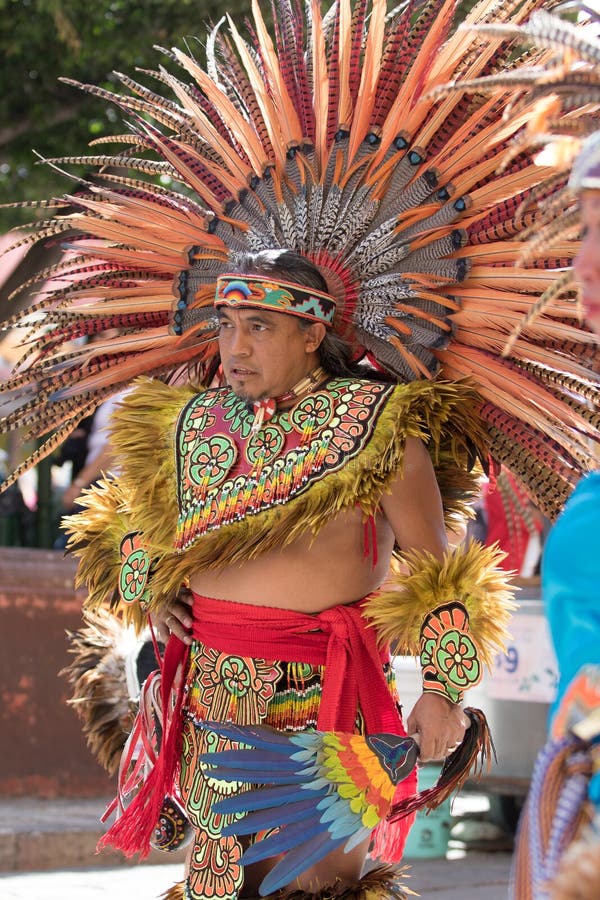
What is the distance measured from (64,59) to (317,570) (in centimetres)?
536

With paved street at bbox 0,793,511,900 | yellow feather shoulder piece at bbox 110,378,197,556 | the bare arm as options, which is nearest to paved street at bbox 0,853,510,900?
paved street at bbox 0,793,511,900

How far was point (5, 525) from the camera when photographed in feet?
26.4

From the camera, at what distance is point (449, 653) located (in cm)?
311

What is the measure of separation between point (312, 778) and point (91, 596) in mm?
1165

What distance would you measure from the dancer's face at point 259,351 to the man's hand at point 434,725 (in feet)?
3.06

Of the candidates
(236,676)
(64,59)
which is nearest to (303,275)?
(236,676)

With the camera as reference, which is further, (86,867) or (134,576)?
(86,867)

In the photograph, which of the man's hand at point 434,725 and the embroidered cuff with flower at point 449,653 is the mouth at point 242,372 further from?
the man's hand at point 434,725

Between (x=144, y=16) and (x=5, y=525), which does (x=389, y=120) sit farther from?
(x=5, y=525)

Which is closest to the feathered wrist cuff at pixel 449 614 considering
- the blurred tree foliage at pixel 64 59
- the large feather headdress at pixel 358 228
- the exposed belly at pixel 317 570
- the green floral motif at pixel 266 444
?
the exposed belly at pixel 317 570

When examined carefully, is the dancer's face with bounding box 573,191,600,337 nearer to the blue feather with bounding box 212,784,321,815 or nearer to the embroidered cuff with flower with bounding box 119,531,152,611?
the blue feather with bounding box 212,784,321,815

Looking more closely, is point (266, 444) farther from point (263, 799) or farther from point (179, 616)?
point (263, 799)

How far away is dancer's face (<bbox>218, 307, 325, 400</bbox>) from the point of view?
350 cm

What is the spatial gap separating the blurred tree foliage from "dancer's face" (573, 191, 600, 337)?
548cm
